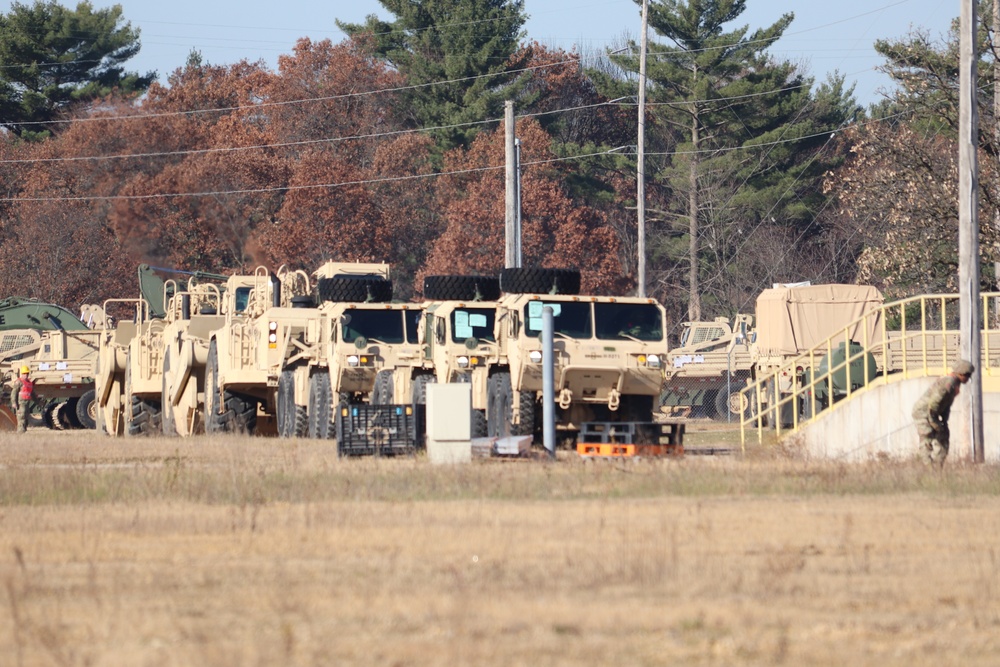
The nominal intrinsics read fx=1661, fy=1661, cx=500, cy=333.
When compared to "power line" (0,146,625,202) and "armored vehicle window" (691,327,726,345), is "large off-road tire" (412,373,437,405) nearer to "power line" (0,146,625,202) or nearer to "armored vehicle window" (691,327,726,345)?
"armored vehicle window" (691,327,726,345)

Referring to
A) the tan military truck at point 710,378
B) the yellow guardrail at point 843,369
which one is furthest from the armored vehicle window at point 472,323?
the tan military truck at point 710,378

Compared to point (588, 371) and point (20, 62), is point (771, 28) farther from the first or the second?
A: point (588, 371)

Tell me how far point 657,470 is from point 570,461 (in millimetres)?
2300

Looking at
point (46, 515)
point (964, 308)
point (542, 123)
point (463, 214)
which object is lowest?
point (46, 515)

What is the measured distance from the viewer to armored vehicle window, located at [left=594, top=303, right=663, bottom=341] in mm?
24125

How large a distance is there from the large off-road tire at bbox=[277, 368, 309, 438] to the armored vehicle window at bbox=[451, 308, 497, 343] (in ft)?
15.1

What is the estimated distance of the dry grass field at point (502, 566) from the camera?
8.20 m

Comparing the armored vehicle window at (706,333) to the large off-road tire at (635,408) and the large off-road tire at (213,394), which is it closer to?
the large off-road tire at (213,394)

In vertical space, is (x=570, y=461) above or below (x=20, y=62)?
below

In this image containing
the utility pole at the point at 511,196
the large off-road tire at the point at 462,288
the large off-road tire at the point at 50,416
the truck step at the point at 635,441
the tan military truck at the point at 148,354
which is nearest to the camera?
the truck step at the point at 635,441

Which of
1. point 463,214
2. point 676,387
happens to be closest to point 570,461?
point 676,387

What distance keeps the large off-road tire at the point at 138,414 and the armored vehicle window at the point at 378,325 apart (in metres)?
7.55

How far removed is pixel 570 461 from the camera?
19.9m

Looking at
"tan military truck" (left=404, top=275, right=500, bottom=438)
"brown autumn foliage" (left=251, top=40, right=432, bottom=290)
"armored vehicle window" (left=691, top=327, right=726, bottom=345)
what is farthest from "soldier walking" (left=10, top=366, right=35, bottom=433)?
"brown autumn foliage" (left=251, top=40, right=432, bottom=290)
